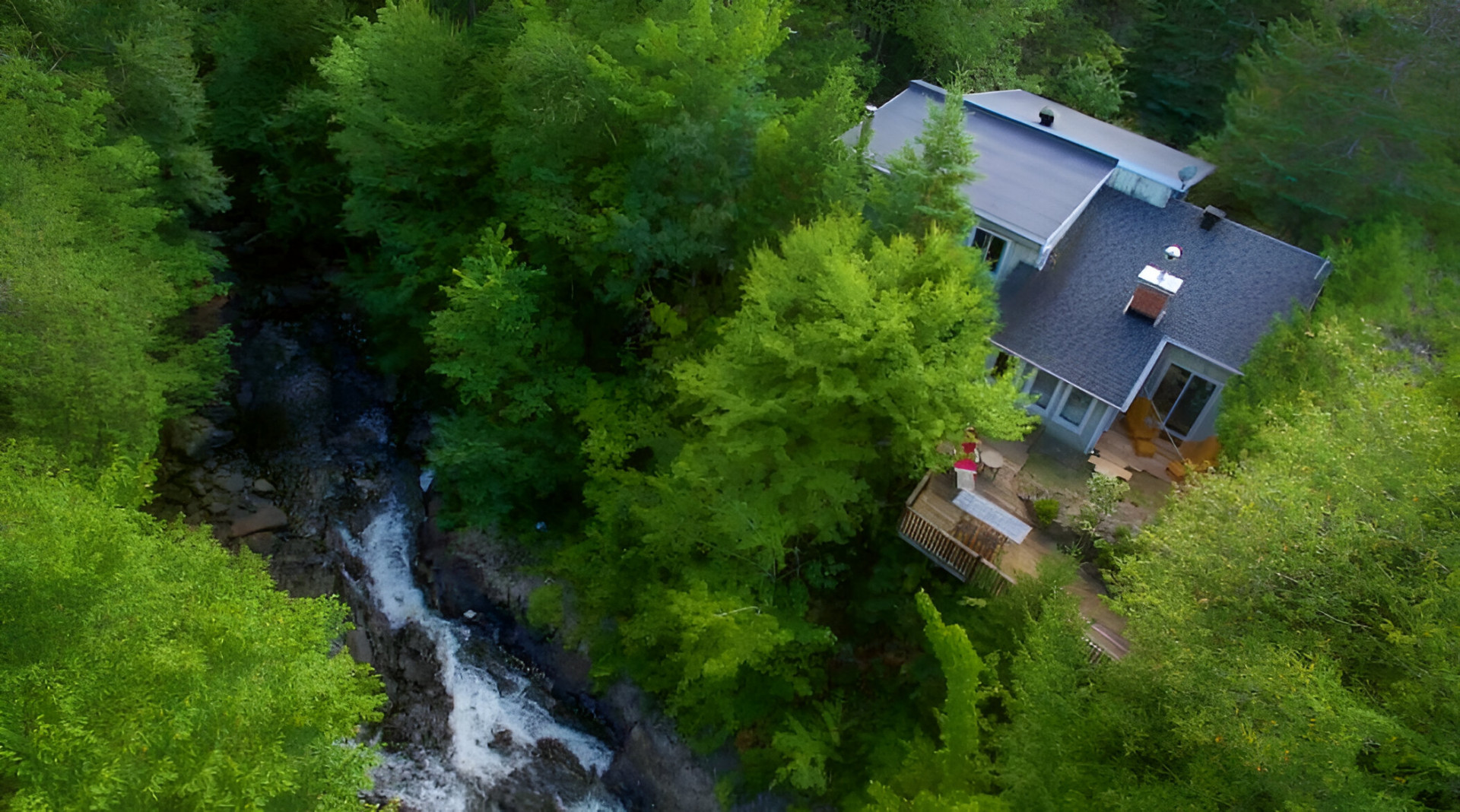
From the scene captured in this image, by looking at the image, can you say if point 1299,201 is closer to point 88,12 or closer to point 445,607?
point 445,607

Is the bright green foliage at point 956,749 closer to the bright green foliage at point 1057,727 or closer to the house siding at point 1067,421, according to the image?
the bright green foliage at point 1057,727

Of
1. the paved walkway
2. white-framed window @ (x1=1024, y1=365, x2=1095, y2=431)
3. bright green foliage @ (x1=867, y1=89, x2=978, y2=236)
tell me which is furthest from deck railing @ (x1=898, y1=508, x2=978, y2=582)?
bright green foliage @ (x1=867, y1=89, x2=978, y2=236)

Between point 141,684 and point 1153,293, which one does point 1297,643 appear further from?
point 141,684

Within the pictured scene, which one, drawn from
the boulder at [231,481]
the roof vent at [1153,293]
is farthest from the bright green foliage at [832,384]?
the boulder at [231,481]

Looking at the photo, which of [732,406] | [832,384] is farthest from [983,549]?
[732,406]

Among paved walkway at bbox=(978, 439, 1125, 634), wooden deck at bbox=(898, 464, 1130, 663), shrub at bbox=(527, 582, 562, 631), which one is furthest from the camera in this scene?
shrub at bbox=(527, 582, 562, 631)

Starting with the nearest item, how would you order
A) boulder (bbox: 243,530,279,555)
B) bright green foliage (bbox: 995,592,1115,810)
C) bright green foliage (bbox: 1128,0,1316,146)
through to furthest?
1. bright green foliage (bbox: 995,592,1115,810)
2. boulder (bbox: 243,530,279,555)
3. bright green foliage (bbox: 1128,0,1316,146)

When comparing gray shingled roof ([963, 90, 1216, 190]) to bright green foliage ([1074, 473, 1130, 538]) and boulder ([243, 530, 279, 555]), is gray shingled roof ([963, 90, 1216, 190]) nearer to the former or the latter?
bright green foliage ([1074, 473, 1130, 538])
